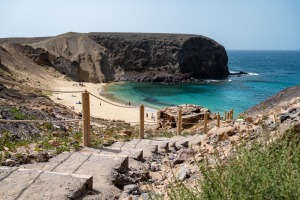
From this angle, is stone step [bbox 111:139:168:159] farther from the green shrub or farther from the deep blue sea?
the deep blue sea

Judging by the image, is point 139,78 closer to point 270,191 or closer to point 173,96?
point 173,96

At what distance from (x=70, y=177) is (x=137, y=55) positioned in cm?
7105

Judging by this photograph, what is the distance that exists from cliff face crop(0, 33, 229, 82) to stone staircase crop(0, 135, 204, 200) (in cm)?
5630

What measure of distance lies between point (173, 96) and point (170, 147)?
39.4 metres

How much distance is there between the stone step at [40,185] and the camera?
428 cm

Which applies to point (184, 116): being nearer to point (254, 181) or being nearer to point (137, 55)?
point (254, 181)

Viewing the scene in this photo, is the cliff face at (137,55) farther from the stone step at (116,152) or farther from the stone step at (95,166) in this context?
the stone step at (95,166)

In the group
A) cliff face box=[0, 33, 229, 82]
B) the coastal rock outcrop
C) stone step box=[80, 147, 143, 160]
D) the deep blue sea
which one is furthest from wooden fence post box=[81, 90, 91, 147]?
cliff face box=[0, 33, 229, 82]

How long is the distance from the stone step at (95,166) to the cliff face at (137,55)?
56.2 metres

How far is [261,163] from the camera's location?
10.7 feet

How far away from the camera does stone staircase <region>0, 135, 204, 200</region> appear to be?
4.39m

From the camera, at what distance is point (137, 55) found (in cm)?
7494

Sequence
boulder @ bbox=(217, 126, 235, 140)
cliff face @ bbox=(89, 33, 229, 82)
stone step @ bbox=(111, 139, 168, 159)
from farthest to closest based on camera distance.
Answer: cliff face @ bbox=(89, 33, 229, 82) → stone step @ bbox=(111, 139, 168, 159) → boulder @ bbox=(217, 126, 235, 140)

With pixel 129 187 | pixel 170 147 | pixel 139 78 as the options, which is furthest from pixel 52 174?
pixel 139 78
